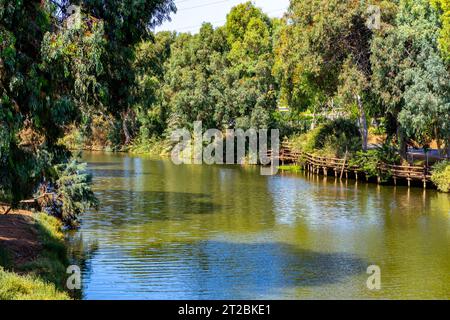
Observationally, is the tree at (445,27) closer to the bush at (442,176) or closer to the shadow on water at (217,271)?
the bush at (442,176)

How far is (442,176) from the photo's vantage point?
44.0m

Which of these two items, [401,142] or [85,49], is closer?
[85,49]

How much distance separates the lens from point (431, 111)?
43.6 metres

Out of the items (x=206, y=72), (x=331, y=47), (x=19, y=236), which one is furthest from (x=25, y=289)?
(x=206, y=72)

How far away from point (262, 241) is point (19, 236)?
9.94m

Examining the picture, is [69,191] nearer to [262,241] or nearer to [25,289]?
[262,241]

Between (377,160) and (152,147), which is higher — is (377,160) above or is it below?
below

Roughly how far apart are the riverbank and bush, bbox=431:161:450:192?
2583 centimetres

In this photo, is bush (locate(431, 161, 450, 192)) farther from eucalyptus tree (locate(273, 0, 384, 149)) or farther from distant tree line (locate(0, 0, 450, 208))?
eucalyptus tree (locate(273, 0, 384, 149))

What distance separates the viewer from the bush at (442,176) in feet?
143
